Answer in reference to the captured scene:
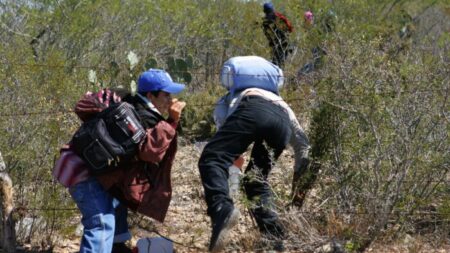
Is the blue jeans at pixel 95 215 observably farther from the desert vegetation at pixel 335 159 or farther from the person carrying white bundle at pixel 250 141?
the desert vegetation at pixel 335 159

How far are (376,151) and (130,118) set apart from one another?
59.7 inches

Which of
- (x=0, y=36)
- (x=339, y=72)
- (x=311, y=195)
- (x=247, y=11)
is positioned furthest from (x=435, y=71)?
(x=247, y=11)

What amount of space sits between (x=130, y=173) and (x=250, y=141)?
0.74m

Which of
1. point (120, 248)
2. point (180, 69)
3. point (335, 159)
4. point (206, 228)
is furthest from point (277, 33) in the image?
point (120, 248)

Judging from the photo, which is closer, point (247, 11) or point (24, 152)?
point (24, 152)

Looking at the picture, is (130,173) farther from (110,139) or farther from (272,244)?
(272,244)

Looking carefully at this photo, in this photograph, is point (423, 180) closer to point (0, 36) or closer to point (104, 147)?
point (104, 147)

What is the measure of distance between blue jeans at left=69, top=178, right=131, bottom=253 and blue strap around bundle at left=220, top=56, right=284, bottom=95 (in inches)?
43.5

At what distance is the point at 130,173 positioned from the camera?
482 cm

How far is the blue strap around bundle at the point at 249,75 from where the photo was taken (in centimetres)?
538

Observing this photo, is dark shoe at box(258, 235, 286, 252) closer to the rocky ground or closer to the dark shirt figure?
the rocky ground

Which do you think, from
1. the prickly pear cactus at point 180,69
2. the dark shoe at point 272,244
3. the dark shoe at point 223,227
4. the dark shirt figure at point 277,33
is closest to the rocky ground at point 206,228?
the dark shoe at point 272,244

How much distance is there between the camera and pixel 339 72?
5.43 metres

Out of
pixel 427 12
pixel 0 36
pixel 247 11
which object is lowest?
pixel 427 12
